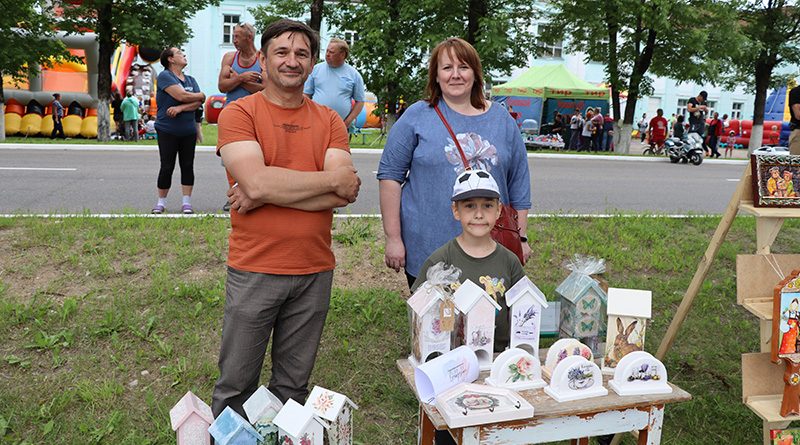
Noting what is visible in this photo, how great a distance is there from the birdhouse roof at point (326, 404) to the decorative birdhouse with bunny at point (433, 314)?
38 centimetres

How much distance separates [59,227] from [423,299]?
4205 mm

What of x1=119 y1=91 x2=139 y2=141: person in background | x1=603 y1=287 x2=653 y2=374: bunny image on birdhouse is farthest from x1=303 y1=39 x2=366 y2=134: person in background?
x1=119 y1=91 x2=139 y2=141: person in background

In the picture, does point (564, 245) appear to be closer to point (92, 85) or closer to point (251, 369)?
point (251, 369)

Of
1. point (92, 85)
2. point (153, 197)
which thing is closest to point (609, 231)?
point (153, 197)

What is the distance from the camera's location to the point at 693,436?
3.56 meters

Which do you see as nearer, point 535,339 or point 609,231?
point 535,339

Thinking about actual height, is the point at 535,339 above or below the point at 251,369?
above

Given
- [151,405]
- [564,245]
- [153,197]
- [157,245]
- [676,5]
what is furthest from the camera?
[676,5]

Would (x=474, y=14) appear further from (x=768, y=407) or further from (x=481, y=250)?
(x=768, y=407)

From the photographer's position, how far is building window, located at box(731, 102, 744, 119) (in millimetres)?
42062

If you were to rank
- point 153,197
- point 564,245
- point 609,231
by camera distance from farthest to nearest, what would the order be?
1. point 153,197
2. point 609,231
3. point 564,245

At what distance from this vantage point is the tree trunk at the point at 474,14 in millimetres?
20812

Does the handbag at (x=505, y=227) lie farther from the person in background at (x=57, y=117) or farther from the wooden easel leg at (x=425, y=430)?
the person in background at (x=57, y=117)

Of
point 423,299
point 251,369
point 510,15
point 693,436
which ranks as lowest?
point 693,436
